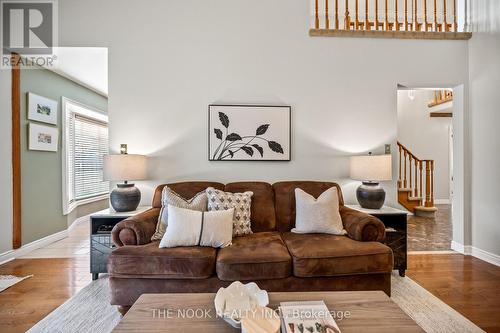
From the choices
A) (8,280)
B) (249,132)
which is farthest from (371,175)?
(8,280)

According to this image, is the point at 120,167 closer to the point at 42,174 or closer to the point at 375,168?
the point at 42,174

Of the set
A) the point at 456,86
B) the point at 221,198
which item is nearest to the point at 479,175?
the point at 456,86

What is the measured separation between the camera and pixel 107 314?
202 centimetres

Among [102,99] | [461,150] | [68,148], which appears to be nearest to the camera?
[461,150]

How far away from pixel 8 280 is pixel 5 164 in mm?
1327

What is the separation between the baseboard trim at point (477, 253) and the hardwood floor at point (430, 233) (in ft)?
0.38

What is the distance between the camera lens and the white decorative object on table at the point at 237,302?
1146 mm

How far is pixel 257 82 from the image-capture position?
319 cm

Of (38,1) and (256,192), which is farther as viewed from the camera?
(38,1)

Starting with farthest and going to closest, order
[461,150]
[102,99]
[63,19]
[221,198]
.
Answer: [102,99] → [461,150] → [63,19] → [221,198]

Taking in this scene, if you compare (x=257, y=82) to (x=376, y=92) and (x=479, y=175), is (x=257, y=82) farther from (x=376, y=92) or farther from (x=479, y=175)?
(x=479, y=175)

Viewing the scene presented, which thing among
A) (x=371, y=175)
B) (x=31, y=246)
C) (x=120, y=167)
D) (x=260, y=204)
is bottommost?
(x=31, y=246)

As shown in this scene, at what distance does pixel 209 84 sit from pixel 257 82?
0.57 meters

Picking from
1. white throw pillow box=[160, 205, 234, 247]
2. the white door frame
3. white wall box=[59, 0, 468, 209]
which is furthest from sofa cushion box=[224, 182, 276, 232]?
the white door frame
